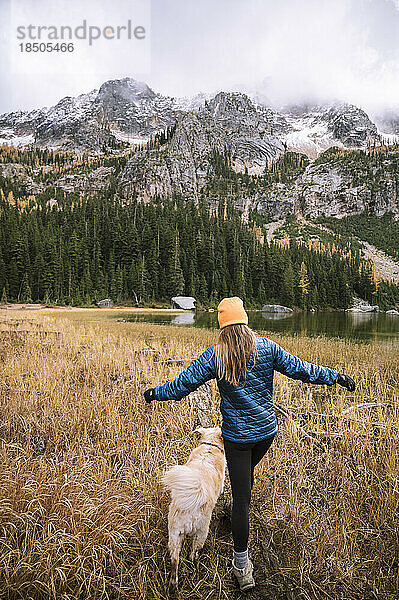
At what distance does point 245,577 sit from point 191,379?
4.68ft

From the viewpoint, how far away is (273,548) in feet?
9.11

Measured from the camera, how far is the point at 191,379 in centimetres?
266

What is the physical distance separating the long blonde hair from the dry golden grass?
1.41m

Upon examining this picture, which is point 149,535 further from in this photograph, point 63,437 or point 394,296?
point 394,296

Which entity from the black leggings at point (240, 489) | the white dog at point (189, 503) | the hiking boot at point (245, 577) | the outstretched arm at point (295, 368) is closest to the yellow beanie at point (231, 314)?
the outstretched arm at point (295, 368)

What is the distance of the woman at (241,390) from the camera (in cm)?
249

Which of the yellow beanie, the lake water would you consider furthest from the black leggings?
the lake water

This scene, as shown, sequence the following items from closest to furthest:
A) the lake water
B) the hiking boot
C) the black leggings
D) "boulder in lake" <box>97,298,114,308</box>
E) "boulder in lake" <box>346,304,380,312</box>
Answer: the hiking boot → the black leggings → the lake water → "boulder in lake" <box>97,298,114,308</box> → "boulder in lake" <box>346,304,380,312</box>

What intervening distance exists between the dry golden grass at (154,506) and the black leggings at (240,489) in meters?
0.30

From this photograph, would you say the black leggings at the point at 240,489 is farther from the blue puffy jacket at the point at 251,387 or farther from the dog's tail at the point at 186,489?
the dog's tail at the point at 186,489

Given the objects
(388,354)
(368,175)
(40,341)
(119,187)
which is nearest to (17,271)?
(40,341)

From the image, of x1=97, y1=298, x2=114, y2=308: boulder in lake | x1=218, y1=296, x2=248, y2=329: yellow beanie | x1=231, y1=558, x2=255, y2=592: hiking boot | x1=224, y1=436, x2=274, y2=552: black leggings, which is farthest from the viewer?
x1=97, y1=298, x2=114, y2=308: boulder in lake

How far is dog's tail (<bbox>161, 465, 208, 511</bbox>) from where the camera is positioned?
7.36ft

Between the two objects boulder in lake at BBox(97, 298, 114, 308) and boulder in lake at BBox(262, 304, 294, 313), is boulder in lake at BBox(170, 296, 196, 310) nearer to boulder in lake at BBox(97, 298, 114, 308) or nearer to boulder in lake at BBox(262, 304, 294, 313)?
boulder in lake at BBox(97, 298, 114, 308)
